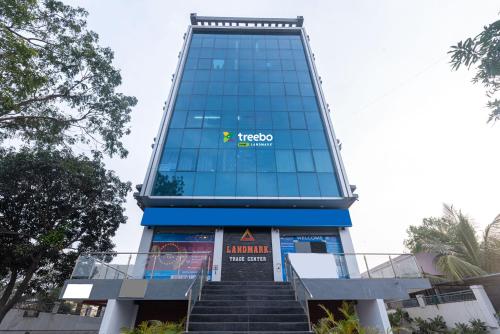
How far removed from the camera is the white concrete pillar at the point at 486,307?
11.0 m

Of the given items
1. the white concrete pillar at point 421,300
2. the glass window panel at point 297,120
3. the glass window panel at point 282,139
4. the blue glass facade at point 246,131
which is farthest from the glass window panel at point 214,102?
the white concrete pillar at point 421,300

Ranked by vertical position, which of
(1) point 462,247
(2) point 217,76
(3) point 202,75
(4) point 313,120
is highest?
(3) point 202,75

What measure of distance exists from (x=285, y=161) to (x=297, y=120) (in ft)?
12.0

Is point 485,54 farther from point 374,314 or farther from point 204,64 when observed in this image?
point 204,64

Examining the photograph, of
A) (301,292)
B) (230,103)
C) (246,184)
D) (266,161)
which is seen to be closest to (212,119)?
(230,103)

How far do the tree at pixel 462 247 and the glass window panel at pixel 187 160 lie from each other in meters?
15.0

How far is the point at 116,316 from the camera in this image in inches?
334

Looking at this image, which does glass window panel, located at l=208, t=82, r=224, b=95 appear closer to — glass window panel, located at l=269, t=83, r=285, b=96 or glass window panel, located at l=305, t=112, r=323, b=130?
glass window panel, located at l=269, t=83, r=285, b=96

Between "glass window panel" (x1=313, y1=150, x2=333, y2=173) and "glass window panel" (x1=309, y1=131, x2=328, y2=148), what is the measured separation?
487 millimetres

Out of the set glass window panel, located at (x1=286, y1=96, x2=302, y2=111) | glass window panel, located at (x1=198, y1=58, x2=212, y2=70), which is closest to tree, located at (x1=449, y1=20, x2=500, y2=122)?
glass window panel, located at (x1=286, y1=96, x2=302, y2=111)

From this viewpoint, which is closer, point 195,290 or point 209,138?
point 195,290

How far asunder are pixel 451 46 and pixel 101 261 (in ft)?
41.3

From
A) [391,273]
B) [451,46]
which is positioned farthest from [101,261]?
[451,46]

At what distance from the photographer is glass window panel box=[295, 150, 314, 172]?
1479cm
